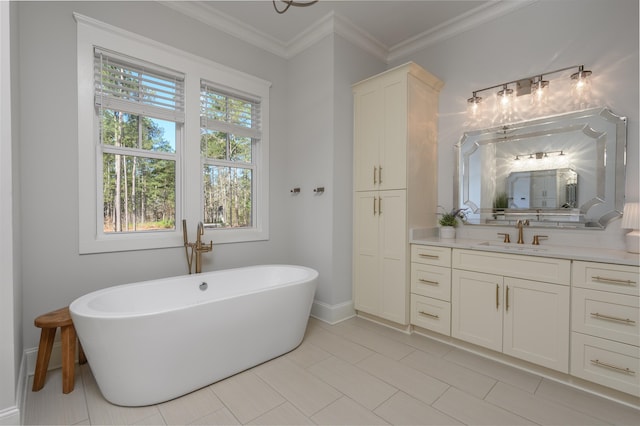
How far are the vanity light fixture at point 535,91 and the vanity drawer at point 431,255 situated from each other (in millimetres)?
1376

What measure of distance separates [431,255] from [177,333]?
2.04m

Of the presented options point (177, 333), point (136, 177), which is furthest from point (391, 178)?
point (136, 177)

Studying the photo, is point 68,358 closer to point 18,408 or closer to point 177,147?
point 18,408

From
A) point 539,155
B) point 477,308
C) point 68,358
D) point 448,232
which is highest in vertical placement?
point 539,155

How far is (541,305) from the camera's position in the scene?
1.99 meters

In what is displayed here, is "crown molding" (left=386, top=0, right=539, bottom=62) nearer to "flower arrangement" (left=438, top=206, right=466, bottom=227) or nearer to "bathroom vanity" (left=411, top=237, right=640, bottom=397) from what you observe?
"flower arrangement" (left=438, top=206, right=466, bottom=227)

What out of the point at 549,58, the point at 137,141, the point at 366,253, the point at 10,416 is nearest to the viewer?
the point at 10,416

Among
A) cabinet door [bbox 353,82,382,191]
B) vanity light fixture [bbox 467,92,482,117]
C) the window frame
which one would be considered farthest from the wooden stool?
vanity light fixture [bbox 467,92,482,117]

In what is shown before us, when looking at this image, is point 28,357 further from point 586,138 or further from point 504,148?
point 586,138

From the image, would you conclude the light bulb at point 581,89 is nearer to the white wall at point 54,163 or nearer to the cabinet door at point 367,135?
the cabinet door at point 367,135

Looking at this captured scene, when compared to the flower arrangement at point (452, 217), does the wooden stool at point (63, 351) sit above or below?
below

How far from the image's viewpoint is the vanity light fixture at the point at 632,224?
1.89m

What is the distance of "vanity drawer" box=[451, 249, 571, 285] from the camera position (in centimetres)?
192

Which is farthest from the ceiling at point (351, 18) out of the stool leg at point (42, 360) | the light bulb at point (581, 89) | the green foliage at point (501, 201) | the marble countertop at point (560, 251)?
the stool leg at point (42, 360)
